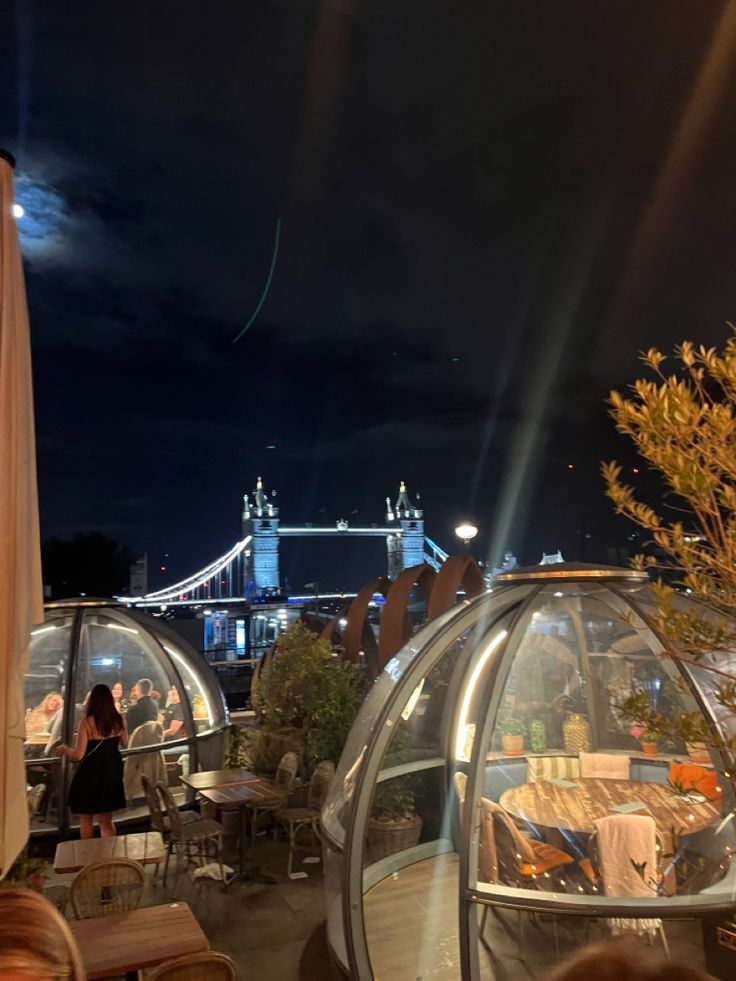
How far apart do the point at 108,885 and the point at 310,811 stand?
121 inches

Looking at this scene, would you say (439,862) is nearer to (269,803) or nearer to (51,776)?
(269,803)

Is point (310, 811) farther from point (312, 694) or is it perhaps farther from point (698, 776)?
point (698, 776)

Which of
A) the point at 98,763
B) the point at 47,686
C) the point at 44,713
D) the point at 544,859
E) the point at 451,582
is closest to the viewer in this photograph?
the point at 544,859

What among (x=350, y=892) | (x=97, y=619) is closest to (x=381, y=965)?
(x=350, y=892)

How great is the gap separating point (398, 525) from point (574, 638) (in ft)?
294

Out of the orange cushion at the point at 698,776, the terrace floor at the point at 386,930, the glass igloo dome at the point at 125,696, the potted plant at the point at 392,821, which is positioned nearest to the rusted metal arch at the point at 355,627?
the glass igloo dome at the point at 125,696

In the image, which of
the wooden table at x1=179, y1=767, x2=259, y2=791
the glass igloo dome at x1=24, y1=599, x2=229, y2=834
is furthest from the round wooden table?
the glass igloo dome at x1=24, y1=599, x2=229, y2=834

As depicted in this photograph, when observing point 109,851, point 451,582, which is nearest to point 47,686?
point 109,851

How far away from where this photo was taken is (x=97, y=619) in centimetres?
914

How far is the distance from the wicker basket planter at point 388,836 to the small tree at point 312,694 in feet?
5.72

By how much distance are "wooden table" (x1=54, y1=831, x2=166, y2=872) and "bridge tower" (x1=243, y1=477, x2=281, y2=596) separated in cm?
8203

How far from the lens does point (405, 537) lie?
304 ft

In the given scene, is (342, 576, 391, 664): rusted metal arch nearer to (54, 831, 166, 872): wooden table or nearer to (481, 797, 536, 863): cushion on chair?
(54, 831, 166, 872): wooden table

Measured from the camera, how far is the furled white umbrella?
2.45 metres
